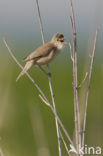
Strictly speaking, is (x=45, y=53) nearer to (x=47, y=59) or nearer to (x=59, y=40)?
(x=47, y=59)

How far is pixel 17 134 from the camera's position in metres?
5.02

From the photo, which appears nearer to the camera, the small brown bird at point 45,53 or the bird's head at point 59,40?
the small brown bird at point 45,53

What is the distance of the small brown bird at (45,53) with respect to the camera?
10.4ft

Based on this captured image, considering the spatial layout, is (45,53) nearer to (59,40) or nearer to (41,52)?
(41,52)

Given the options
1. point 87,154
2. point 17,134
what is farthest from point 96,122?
point 17,134

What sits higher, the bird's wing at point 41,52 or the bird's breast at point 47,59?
the bird's wing at point 41,52

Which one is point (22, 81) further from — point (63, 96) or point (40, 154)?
point (40, 154)

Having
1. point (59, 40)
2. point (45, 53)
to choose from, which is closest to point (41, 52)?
point (45, 53)

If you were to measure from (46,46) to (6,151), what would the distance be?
138 centimetres

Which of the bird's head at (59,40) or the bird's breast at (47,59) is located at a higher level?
the bird's head at (59,40)

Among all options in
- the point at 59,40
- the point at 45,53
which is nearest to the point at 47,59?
the point at 45,53

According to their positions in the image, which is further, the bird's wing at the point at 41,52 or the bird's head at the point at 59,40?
the bird's head at the point at 59,40

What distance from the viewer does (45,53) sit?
3.22 meters

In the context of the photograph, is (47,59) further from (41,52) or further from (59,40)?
(59,40)
